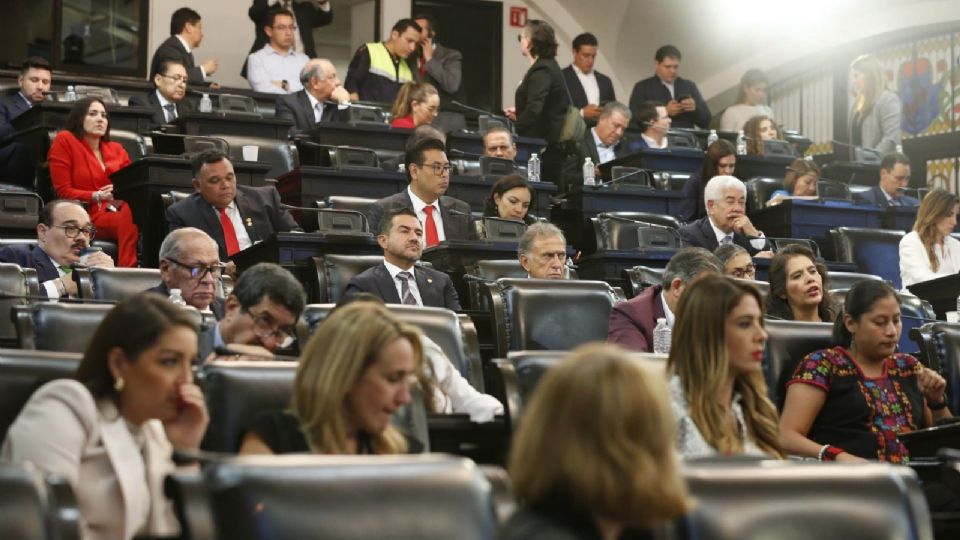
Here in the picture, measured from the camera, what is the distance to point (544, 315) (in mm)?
4336

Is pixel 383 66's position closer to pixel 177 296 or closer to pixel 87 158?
pixel 87 158

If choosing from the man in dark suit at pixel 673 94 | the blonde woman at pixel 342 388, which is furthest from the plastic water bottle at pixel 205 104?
the blonde woman at pixel 342 388

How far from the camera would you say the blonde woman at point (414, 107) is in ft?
27.5

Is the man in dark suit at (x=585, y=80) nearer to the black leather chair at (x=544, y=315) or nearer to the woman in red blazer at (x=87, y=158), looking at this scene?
the woman in red blazer at (x=87, y=158)

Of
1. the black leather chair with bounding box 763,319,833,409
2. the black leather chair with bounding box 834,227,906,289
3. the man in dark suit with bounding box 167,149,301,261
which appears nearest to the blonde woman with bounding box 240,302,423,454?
the black leather chair with bounding box 763,319,833,409

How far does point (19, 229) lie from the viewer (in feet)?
21.2

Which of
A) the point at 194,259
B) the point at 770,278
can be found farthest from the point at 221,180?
the point at 770,278

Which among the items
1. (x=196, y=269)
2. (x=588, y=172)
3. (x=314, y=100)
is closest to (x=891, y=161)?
(x=588, y=172)

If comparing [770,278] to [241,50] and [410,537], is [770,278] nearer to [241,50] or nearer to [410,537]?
[410,537]

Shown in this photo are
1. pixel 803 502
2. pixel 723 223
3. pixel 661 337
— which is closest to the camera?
pixel 803 502

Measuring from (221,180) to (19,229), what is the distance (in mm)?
1252

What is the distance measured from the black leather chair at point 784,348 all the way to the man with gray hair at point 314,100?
5206mm

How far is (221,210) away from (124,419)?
3.63 m

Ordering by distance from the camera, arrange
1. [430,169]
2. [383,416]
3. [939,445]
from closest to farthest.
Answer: [383,416], [939,445], [430,169]
